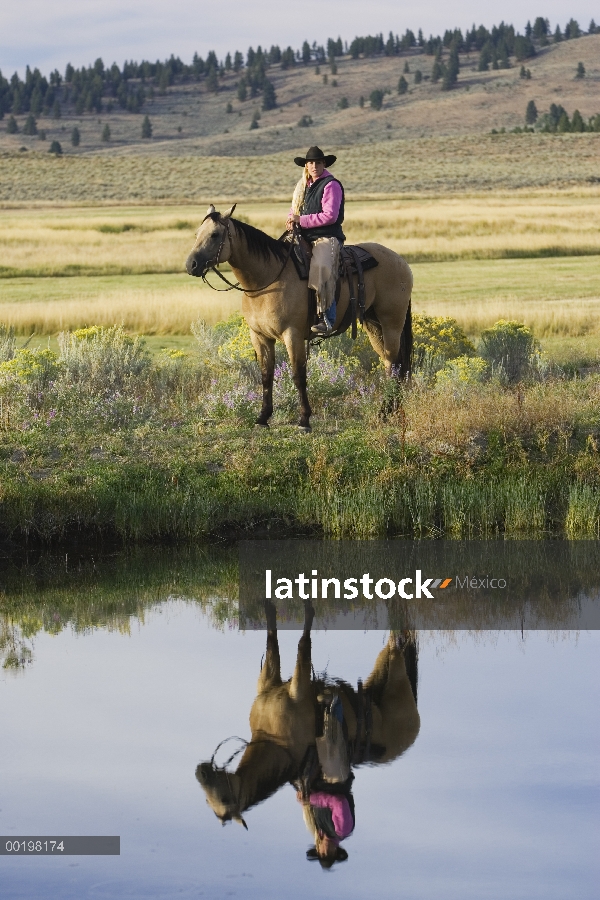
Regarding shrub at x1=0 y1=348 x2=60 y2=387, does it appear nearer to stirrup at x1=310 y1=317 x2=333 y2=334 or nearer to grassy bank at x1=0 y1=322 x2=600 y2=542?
grassy bank at x1=0 y1=322 x2=600 y2=542

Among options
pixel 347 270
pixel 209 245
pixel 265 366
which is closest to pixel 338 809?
pixel 209 245

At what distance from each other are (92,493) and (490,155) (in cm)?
10192

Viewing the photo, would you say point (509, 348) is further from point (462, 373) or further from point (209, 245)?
point (209, 245)

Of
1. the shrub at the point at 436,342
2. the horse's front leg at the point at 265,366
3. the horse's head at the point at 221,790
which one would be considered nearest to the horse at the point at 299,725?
the horse's head at the point at 221,790

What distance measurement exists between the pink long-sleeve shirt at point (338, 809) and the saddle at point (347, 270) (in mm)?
7428

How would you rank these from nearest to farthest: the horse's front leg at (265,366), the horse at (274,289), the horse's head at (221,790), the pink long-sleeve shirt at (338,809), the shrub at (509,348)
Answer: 1. the pink long-sleeve shirt at (338,809)
2. the horse's head at (221,790)
3. the horse at (274,289)
4. the horse's front leg at (265,366)
5. the shrub at (509,348)

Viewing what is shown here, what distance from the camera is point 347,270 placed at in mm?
13875

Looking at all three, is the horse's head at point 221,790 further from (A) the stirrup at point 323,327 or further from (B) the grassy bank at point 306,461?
(A) the stirrup at point 323,327

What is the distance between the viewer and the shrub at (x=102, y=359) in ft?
54.5

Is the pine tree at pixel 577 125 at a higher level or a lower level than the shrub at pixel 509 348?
higher

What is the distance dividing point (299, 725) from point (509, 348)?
1135 cm

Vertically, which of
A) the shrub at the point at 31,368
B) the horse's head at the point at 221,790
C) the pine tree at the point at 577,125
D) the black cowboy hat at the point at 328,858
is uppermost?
the pine tree at the point at 577,125

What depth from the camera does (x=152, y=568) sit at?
450 inches

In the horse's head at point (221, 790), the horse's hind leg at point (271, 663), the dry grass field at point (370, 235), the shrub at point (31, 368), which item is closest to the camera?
the horse's head at point (221, 790)
